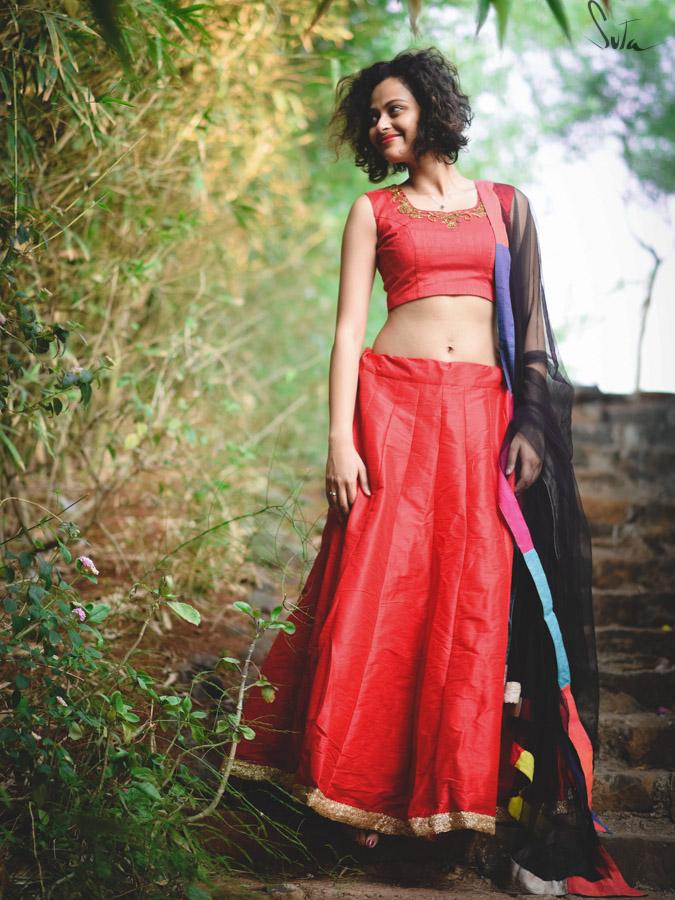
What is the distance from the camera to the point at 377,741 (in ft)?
5.52

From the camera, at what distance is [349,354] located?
1.88 metres

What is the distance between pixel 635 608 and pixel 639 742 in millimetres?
775

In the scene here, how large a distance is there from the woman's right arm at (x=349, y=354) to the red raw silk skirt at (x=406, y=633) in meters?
0.03

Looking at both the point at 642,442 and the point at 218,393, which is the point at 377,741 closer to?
the point at 218,393

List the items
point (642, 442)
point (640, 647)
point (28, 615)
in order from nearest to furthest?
point (28, 615) → point (640, 647) → point (642, 442)

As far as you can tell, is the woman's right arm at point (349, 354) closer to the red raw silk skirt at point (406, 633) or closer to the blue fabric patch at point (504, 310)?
the red raw silk skirt at point (406, 633)

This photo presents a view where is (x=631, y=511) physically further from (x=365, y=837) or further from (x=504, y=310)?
(x=365, y=837)

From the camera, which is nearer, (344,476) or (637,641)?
(344,476)

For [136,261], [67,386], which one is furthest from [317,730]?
[136,261]

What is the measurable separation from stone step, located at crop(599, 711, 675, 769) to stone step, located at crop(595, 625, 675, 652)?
17.5 inches

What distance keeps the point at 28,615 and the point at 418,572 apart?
0.79 m

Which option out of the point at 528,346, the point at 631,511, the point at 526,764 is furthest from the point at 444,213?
the point at 631,511

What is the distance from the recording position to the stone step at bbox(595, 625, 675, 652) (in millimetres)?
2602

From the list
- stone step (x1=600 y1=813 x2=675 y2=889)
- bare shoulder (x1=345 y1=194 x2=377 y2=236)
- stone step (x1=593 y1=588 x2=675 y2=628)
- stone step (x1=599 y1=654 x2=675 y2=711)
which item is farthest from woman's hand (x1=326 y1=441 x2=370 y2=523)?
Answer: stone step (x1=593 y1=588 x2=675 y2=628)
